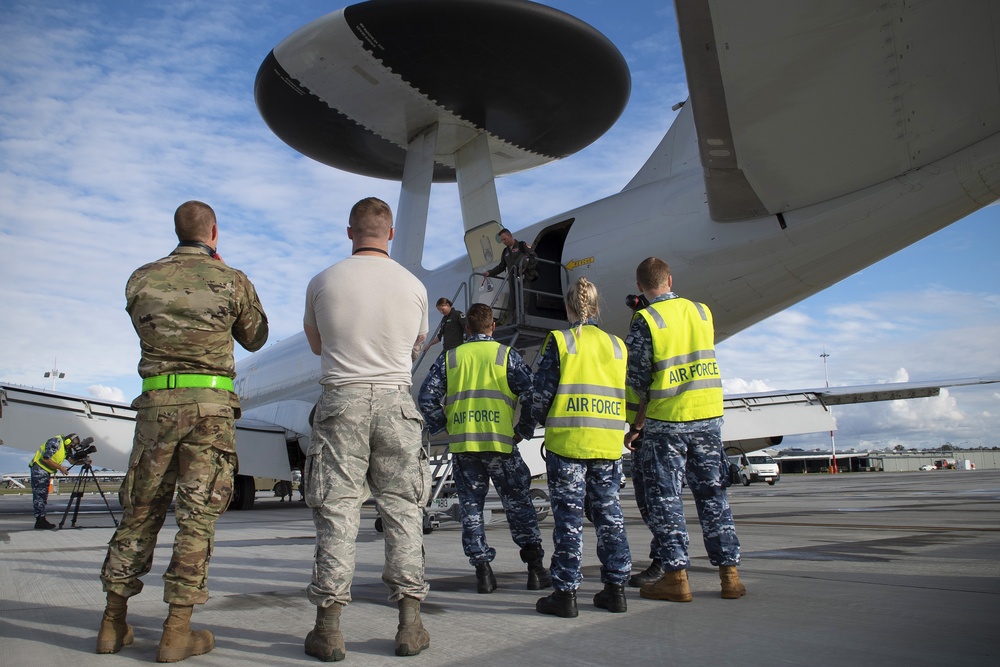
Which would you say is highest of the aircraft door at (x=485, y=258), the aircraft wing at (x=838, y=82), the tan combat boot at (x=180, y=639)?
the aircraft door at (x=485, y=258)

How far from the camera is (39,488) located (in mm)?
11852

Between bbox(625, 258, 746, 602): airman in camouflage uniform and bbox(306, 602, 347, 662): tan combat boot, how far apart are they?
185cm

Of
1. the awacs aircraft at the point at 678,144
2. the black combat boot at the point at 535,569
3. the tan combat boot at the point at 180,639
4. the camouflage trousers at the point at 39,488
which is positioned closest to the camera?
the tan combat boot at the point at 180,639

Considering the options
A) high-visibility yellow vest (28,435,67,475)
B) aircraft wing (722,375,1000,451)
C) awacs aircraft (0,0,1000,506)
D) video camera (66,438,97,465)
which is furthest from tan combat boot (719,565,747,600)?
high-visibility yellow vest (28,435,67,475)

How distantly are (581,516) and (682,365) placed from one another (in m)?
1.06

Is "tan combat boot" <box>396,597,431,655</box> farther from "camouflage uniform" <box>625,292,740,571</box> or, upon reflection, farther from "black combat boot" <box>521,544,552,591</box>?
"camouflage uniform" <box>625,292,740,571</box>

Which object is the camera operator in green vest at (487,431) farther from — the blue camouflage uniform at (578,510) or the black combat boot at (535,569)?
the blue camouflage uniform at (578,510)

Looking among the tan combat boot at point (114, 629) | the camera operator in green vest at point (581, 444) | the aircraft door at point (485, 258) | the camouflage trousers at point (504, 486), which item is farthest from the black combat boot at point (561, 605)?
the aircraft door at point (485, 258)

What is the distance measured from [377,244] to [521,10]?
8714 mm

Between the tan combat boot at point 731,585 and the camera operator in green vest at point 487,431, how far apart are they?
3.64ft

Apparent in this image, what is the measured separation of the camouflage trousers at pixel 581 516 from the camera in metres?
3.69

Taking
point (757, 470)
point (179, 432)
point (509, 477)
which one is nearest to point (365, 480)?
point (179, 432)

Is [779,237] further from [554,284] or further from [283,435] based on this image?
[283,435]

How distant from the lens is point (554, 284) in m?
10.4
